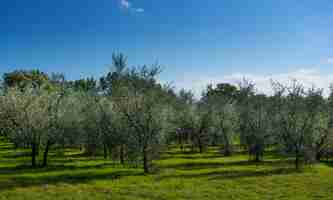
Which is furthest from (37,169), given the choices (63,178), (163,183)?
(163,183)

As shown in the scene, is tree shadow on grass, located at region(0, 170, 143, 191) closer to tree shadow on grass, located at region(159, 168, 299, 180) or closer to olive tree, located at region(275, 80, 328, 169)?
tree shadow on grass, located at region(159, 168, 299, 180)

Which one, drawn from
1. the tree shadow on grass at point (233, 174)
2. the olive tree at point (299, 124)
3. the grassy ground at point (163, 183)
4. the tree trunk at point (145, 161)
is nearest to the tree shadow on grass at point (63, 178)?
the grassy ground at point (163, 183)

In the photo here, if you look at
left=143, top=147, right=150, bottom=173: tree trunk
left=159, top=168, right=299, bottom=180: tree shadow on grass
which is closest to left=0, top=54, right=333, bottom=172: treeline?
left=143, top=147, right=150, bottom=173: tree trunk

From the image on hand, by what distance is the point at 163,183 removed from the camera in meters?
25.3

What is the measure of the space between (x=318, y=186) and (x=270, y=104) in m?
20.0

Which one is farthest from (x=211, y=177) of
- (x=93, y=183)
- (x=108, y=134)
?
(x=108, y=134)

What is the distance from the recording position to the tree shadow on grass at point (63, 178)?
81.7 ft

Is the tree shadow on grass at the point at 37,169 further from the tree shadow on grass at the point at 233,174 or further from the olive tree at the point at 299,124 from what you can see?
the olive tree at the point at 299,124

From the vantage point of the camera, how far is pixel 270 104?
43.1 m

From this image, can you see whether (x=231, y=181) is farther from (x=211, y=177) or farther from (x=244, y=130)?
(x=244, y=130)

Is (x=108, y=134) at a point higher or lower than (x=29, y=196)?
higher

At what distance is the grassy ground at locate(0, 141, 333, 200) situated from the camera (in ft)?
70.1

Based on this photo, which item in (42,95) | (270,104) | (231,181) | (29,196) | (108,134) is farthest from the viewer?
(270,104)

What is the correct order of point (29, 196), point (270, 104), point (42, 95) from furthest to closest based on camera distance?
point (270, 104)
point (42, 95)
point (29, 196)
